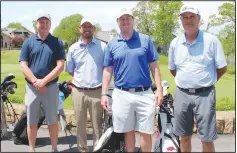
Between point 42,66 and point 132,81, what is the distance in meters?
1.19

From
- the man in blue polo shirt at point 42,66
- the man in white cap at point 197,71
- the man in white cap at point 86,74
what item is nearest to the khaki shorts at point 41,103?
the man in blue polo shirt at point 42,66

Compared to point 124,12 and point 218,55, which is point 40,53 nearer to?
point 124,12

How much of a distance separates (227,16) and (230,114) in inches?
874

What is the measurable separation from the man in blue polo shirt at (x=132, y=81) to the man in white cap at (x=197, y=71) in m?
0.27

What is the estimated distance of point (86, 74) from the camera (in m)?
4.79

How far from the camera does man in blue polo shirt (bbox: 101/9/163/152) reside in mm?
4066

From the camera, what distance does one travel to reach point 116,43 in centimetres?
416

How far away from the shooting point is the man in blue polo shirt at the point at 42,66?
15.0ft

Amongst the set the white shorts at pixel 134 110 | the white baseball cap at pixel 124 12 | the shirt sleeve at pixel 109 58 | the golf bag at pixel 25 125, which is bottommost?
the golf bag at pixel 25 125

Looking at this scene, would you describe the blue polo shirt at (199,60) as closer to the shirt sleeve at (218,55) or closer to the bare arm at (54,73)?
the shirt sleeve at (218,55)

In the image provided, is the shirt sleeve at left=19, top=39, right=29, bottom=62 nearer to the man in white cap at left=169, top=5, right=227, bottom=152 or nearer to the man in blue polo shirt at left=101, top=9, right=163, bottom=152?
the man in blue polo shirt at left=101, top=9, right=163, bottom=152

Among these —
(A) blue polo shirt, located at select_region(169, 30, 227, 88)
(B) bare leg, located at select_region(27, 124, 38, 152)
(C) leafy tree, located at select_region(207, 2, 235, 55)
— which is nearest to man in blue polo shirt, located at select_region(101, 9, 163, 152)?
(A) blue polo shirt, located at select_region(169, 30, 227, 88)

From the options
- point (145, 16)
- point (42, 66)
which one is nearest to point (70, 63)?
point (42, 66)

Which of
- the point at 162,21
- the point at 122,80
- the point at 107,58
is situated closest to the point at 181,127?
the point at 122,80
